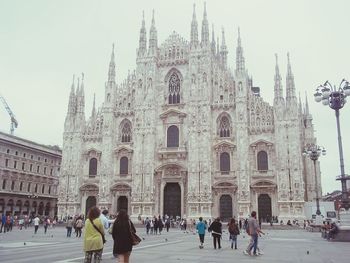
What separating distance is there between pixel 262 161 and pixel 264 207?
4.67m

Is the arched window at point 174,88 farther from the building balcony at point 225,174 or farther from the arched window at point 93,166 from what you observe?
the arched window at point 93,166

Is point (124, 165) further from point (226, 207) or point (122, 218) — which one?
point (122, 218)

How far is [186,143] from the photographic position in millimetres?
42781

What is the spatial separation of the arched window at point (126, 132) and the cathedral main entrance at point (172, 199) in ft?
24.6

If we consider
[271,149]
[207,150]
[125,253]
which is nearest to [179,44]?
[207,150]

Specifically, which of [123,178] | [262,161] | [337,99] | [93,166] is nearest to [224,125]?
[262,161]

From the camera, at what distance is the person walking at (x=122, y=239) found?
7.52 meters

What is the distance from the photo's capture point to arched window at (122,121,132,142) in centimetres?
4597

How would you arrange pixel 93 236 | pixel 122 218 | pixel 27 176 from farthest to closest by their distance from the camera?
pixel 27 176
pixel 93 236
pixel 122 218

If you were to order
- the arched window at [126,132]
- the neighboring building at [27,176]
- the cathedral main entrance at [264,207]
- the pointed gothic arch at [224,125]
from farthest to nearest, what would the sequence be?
the neighboring building at [27,176], the arched window at [126,132], the pointed gothic arch at [224,125], the cathedral main entrance at [264,207]

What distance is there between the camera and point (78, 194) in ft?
148

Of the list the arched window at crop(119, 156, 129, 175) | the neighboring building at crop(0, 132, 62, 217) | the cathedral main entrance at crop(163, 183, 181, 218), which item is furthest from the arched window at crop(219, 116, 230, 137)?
the neighboring building at crop(0, 132, 62, 217)

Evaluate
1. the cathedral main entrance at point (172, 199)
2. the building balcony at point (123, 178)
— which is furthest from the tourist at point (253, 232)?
the building balcony at point (123, 178)

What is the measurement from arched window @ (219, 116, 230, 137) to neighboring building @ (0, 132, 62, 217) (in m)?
27.7
